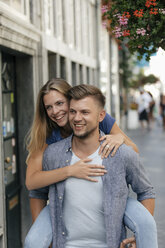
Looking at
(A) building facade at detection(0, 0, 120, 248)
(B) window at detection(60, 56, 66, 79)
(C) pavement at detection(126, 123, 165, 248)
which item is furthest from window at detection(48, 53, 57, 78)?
(C) pavement at detection(126, 123, 165, 248)

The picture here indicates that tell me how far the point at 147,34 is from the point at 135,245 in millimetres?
1988

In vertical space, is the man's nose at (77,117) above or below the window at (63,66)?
below

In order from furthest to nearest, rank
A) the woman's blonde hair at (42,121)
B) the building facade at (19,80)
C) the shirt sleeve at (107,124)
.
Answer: the building facade at (19,80), the shirt sleeve at (107,124), the woman's blonde hair at (42,121)

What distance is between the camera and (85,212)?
2.89m

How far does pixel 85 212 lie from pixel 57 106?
3.01 ft

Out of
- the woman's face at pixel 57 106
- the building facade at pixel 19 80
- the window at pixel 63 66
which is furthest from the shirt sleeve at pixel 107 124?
the window at pixel 63 66

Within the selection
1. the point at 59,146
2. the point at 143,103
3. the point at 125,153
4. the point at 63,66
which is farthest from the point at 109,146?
the point at 143,103

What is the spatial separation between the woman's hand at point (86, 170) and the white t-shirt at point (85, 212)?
0.15 feet

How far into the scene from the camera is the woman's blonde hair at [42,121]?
11.3ft

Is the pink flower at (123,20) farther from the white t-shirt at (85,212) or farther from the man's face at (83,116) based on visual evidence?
the white t-shirt at (85,212)

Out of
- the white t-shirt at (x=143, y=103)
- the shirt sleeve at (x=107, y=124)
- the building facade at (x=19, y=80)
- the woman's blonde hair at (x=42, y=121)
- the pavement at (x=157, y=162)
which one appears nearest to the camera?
the woman's blonde hair at (x=42, y=121)

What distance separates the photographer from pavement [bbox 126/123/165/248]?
6392 millimetres

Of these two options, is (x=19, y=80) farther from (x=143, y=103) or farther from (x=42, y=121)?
(x=143, y=103)

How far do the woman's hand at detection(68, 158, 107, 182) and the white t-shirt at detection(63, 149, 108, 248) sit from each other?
4cm
